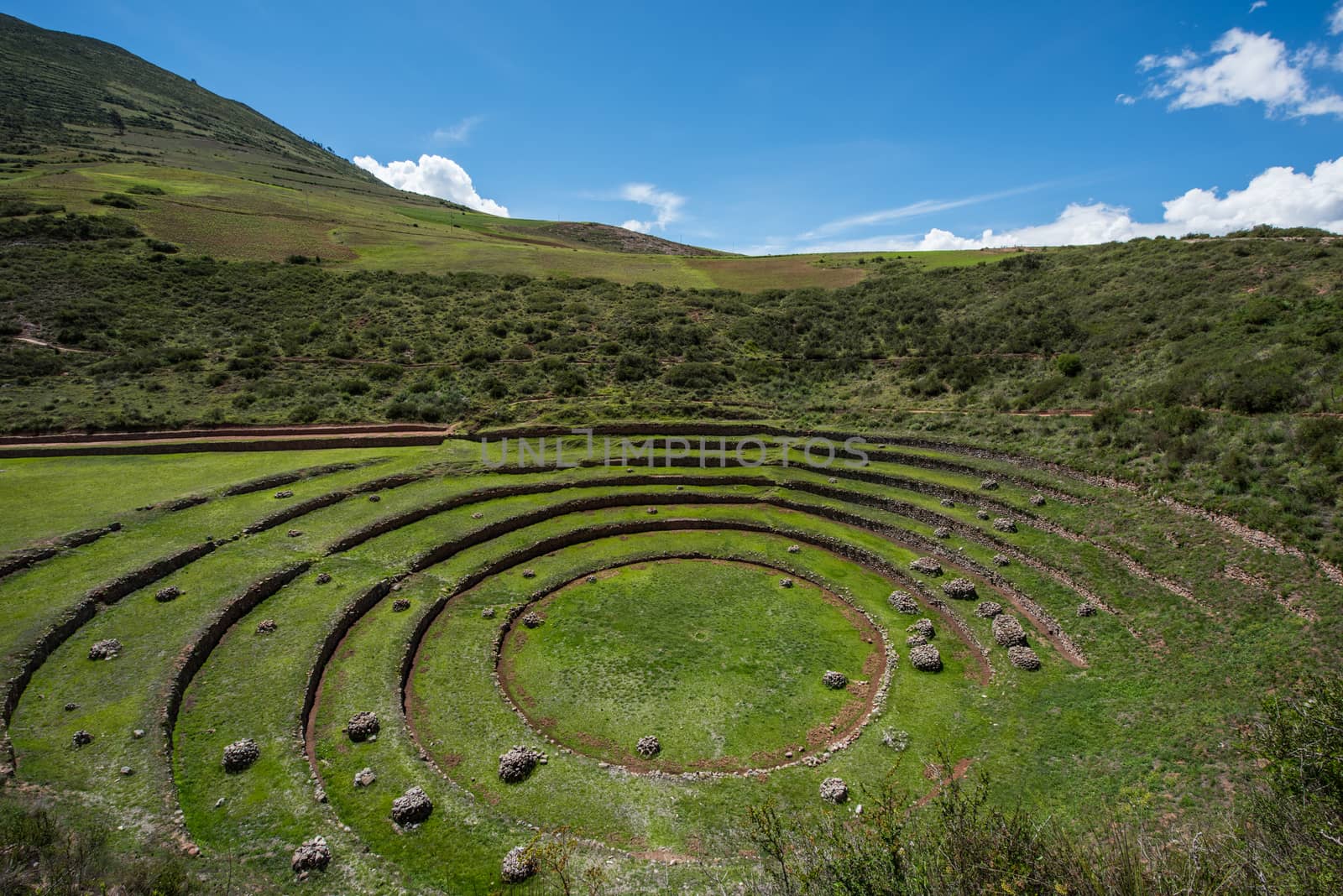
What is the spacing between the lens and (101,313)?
48125mm

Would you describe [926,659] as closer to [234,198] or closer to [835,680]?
[835,680]

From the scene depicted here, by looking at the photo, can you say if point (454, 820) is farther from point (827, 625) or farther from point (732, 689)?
point (827, 625)

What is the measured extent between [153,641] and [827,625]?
2083 cm

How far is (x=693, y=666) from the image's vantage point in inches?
724

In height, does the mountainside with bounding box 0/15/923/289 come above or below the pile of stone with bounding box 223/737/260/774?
above

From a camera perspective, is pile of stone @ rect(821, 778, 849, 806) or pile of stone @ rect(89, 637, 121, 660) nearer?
A: pile of stone @ rect(821, 778, 849, 806)

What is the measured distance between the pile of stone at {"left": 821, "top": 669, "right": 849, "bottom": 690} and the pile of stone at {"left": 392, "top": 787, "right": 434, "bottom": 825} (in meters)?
11.2

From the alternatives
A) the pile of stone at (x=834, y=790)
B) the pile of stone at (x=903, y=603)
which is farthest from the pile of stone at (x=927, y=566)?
the pile of stone at (x=834, y=790)

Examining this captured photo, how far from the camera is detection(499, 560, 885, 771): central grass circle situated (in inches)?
608

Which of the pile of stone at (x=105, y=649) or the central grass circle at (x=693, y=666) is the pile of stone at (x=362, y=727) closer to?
the central grass circle at (x=693, y=666)

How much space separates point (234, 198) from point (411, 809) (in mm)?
111156

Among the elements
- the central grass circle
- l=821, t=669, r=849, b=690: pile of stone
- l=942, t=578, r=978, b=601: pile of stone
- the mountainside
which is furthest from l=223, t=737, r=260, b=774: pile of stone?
the mountainside

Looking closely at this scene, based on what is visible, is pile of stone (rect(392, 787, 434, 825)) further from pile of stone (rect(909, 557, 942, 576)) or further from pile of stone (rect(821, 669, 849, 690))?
pile of stone (rect(909, 557, 942, 576))

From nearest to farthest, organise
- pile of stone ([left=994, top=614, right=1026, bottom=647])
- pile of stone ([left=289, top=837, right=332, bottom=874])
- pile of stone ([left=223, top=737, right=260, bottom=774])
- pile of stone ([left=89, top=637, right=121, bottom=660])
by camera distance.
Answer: pile of stone ([left=289, top=837, right=332, bottom=874]) < pile of stone ([left=223, top=737, right=260, bottom=774]) < pile of stone ([left=89, top=637, right=121, bottom=660]) < pile of stone ([left=994, top=614, right=1026, bottom=647])
